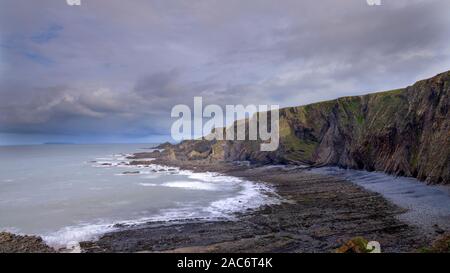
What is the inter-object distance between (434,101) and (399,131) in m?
8.30

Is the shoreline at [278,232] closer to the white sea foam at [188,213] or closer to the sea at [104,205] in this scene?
the white sea foam at [188,213]

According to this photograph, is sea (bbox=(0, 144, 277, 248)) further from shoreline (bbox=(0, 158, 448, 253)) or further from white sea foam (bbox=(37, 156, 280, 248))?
shoreline (bbox=(0, 158, 448, 253))

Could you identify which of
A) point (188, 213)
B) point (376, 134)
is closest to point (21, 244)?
point (188, 213)

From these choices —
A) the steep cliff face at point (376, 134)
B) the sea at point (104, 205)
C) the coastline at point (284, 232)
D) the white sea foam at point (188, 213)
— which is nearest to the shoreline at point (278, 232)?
the coastline at point (284, 232)

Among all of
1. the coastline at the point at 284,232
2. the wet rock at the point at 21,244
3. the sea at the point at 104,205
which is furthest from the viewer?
the sea at the point at 104,205

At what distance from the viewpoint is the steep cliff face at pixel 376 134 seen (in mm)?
43875

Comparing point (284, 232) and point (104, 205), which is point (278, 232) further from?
point (104, 205)

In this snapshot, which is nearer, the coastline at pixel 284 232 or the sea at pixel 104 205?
the coastline at pixel 284 232

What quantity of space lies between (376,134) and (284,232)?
44.0 m

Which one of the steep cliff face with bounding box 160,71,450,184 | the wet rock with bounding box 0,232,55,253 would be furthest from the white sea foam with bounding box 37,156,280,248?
the steep cliff face with bounding box 160,71,450,184

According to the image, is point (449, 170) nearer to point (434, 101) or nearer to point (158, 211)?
point (434, 101)

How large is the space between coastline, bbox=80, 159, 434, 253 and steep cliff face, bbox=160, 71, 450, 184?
14738mm

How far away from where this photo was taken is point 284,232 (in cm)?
2459

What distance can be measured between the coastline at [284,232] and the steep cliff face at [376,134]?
48.4ft
